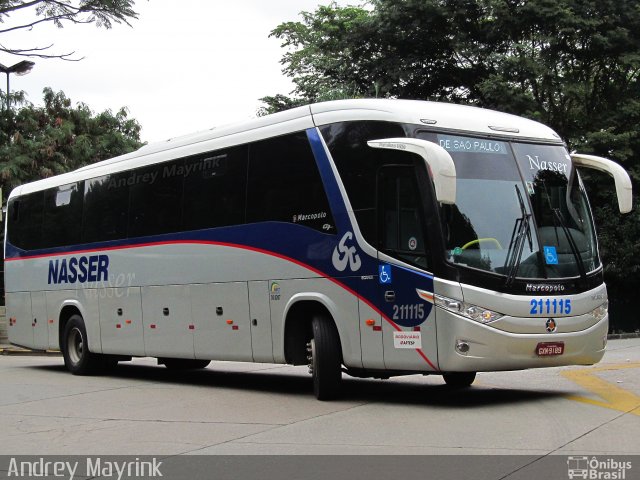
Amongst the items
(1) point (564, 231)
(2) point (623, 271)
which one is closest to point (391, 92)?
(2) point (623, 271)

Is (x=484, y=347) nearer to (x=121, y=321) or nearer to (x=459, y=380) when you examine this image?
(x=459, y=380)

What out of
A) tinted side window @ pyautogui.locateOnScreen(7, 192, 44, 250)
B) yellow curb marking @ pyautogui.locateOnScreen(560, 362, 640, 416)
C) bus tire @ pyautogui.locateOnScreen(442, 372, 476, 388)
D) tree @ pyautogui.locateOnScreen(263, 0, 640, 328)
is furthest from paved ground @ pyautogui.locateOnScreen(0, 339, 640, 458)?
tree @ pyautogui.locateOnScreen(263, 0, 640, 328)

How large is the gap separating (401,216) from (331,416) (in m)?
2.42

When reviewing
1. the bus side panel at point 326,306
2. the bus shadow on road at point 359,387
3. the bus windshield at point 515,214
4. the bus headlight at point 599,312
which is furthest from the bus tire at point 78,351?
the bus headlight at point 599,312

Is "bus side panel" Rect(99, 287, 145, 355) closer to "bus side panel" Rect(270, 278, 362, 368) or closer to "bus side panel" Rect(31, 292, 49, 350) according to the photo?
"bus side panel" Rect(31, 292, 49, 350)

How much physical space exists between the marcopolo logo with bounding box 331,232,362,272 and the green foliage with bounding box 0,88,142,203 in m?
26.2

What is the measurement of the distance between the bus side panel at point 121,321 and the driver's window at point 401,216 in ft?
20.1

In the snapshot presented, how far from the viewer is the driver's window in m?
10.1

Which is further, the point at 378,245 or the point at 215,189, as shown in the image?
the point at 215,189

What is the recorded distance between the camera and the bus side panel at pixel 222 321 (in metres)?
12.7

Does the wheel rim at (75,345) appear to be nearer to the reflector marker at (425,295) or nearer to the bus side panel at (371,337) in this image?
the bus side panel at (371,337)

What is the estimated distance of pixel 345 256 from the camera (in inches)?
428
